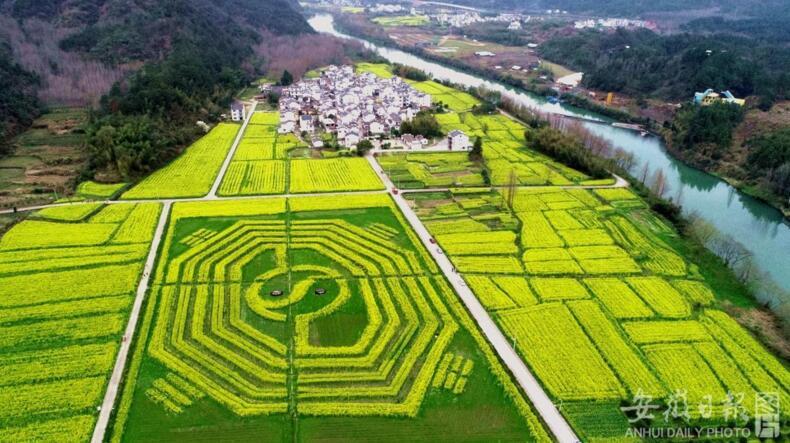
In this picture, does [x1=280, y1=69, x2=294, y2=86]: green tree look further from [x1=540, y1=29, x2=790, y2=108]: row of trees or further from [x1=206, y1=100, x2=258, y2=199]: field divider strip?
[x1=540, y1=29, x2=790, y2=108]: row of trees

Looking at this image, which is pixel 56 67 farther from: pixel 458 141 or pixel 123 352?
pixel 123 352

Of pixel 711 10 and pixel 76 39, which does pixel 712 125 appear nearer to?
pixel 76 39

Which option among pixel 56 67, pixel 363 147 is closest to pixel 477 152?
pixel 363 147

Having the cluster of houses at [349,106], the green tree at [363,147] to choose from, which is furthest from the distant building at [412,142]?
the green tree at [363,147]

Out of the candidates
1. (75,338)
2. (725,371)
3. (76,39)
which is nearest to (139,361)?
(75,338)

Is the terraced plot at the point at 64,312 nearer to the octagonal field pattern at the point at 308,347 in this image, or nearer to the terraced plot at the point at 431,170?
the octagonal field pattern at the point at 308,347

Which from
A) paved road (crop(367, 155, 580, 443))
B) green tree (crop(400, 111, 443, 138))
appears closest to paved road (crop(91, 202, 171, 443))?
paved road (crop(367, 155, 580, 443))
